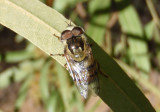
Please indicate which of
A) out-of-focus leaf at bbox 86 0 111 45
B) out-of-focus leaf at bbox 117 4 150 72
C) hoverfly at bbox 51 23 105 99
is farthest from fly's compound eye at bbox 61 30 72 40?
out-of-focus leaf at bbox 117 4 150 72

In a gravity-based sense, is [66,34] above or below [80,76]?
above

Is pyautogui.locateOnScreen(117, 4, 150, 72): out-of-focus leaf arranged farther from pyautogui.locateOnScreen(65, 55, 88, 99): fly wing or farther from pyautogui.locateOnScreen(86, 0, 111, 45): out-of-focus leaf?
pyautogui.locateOnScreen(65, 55, 88, 99): fly wing

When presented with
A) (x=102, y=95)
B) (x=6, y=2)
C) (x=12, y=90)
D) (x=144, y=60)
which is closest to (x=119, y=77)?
(x=102, y=95)

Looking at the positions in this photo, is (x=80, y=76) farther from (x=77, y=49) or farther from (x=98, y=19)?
(x=98, y=19)

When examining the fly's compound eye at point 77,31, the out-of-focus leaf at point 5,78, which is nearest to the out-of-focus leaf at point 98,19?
the fly's compound eye at point 77,31

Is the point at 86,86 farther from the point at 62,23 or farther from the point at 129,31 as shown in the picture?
the point at 129,31

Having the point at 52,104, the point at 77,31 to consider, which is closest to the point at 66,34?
the point at 77,31
